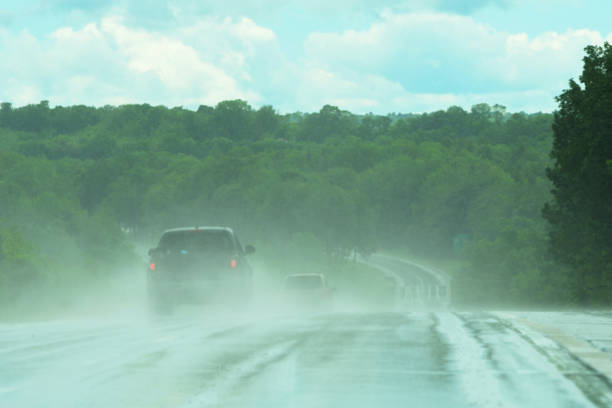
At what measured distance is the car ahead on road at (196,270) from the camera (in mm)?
21469

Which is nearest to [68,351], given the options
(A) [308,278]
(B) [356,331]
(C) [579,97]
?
(B) [356,331]

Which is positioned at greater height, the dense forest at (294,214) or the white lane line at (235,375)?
the dense forest at (294,214)

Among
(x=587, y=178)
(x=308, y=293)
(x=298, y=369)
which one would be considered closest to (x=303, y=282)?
(x=308, y=293)

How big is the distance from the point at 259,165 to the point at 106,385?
167 m

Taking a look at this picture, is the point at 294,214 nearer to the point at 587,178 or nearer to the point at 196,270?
the point at 587,178

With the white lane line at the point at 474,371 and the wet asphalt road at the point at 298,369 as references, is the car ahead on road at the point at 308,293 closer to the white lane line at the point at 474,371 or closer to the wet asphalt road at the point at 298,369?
the wet asphalt road at the point at 298,369

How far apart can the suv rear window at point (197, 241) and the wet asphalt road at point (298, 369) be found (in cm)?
819

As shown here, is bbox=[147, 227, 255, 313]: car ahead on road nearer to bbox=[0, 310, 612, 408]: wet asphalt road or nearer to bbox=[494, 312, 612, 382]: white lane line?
bbox=[0, 310, 612, 408]: wet asphalt road

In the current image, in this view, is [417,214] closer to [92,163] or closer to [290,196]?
[290,196]

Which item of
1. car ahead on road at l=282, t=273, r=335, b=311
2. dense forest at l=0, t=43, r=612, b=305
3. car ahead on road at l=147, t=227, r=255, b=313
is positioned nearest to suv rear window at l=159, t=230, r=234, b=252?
car ahead on road at l=147, t=227, r=255, b=313

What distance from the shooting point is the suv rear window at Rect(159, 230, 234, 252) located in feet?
71.4

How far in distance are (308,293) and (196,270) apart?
32.1 feet

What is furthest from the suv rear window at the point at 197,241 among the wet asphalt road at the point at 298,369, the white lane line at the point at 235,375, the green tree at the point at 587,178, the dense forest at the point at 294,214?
the dense forest at the point at 294,214

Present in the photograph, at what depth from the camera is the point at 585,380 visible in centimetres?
823
